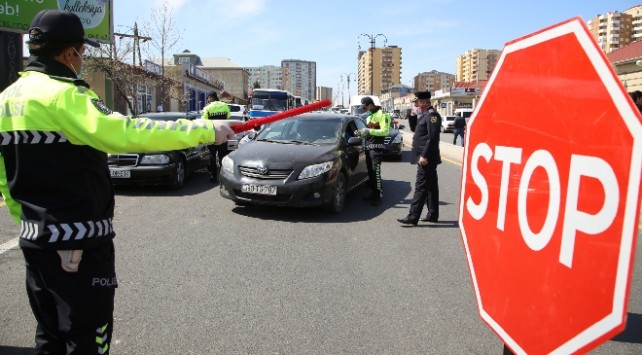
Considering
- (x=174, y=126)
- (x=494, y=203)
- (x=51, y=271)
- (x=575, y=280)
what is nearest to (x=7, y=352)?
(x=51, y=271)

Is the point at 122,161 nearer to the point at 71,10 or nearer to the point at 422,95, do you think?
the point at 422,95

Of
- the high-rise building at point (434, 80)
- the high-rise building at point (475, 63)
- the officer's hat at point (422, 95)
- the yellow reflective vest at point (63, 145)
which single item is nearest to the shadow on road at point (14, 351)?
the yellow reflective vest at point (63, 145)

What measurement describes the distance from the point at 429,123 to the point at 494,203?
5019mm

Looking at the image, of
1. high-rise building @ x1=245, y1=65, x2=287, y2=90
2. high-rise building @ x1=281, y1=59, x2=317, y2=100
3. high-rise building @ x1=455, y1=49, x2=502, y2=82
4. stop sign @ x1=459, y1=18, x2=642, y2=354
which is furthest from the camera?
high-rise building @ x1=245, y1=65, x2=287, y2=90

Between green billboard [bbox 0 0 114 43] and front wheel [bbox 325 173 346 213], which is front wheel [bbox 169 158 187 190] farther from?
green billboard [bbox 0 0 114 43]

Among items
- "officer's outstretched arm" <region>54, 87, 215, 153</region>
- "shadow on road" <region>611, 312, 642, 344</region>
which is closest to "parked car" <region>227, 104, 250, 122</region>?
"shadow on road" <region>611, 312, 642, 344</region>

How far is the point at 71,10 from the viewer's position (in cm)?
1716

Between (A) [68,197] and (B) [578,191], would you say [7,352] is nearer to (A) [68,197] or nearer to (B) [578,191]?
(A) [68,197]

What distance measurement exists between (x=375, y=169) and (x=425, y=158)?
1.69 metres

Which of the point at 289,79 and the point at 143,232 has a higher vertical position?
the point at 289,79

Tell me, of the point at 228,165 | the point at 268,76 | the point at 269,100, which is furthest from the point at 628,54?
the point at 268,76

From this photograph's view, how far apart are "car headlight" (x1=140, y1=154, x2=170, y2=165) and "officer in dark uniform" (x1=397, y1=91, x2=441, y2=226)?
4.45 metres

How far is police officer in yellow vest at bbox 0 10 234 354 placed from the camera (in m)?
1.75

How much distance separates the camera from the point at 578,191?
113 centimetres
